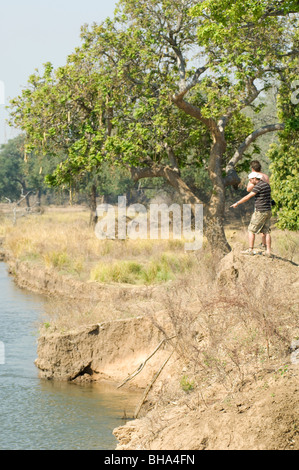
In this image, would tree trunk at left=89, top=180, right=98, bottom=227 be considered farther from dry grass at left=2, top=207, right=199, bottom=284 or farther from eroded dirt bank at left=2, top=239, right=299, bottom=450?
eroded dirt bank at left=2, top=239, right=299, bottom=450

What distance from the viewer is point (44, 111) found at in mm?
A: 20812

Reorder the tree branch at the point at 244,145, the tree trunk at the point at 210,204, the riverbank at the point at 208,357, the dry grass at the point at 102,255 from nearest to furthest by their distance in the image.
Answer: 1. the riverbank at the point at 208,357
2. the tree trunk at the point at 210,204
3. the dry grass at the point at 102,255
4. the tree branch at the point at 244,145

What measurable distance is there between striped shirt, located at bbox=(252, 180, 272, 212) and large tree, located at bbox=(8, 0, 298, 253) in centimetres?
738

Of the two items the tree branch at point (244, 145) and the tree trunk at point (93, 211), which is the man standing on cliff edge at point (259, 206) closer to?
the tree branch at point (244, 145)

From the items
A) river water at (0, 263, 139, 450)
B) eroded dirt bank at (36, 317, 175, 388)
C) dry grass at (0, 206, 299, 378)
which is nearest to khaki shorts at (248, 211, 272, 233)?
dry grass at (0, 206, 299, 378)

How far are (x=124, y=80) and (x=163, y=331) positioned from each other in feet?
38.1

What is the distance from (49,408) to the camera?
1106 cm

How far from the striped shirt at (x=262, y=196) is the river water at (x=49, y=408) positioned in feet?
11.9

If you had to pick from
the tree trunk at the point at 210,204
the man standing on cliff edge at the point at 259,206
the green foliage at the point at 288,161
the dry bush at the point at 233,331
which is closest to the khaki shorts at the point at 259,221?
the man standing on cliff edge at the point at 259,206

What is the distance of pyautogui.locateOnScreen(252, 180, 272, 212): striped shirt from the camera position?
1182cm

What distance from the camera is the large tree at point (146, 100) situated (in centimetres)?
2012

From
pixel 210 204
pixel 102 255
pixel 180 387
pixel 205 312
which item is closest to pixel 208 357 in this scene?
pixel 180 387

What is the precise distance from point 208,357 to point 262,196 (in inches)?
143
